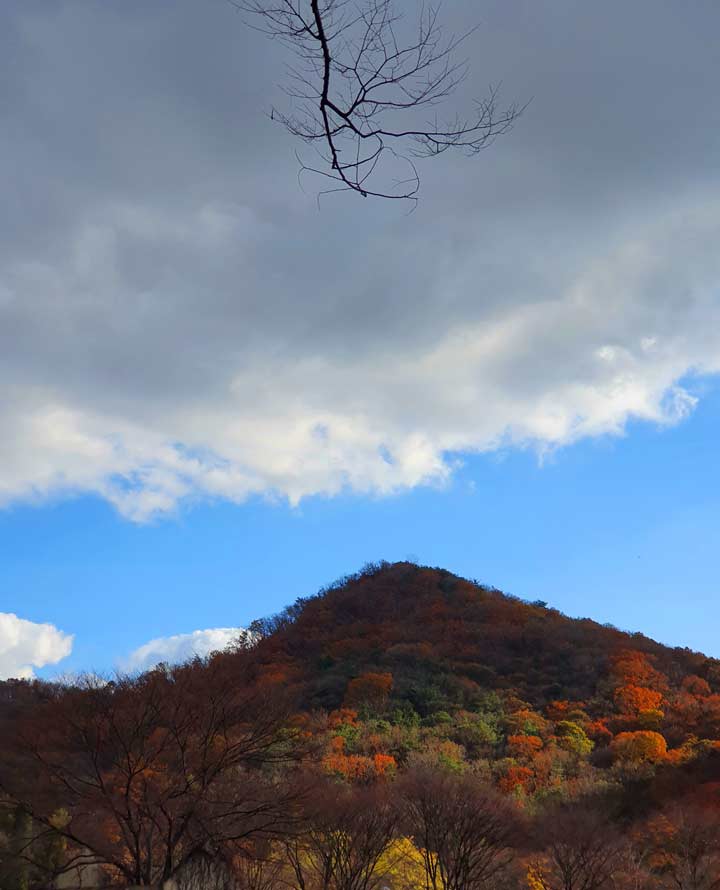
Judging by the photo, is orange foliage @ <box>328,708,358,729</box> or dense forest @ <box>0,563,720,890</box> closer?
dense forest @ <box>0,563,720,890</box>

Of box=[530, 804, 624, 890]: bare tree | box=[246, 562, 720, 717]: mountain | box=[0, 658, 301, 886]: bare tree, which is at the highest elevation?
box=[246, 562, 720, 717]: mountain

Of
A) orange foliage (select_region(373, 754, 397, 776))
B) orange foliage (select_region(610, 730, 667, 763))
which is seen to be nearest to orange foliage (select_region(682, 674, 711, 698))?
orange foliage (select_region(610, 730, 667, 763))

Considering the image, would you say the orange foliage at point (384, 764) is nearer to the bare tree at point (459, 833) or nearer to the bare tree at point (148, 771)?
the bare tree at point (459, 833)

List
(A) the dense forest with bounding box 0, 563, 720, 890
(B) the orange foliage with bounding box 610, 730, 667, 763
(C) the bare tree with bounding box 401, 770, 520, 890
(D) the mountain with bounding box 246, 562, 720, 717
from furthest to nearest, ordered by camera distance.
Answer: (D) the mountain with bounding box 246, 562, 720, 717 → (B) the orange foliage with bounding box 610, 730, 667, 763 → (C) the bare tree with bounding box 401, 770, 520, 890 → (A) the dense forest with bounding box 0, 563, 720, 890

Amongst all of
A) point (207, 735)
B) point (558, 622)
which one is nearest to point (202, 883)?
point (207, 735)

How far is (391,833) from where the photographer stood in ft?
99.7

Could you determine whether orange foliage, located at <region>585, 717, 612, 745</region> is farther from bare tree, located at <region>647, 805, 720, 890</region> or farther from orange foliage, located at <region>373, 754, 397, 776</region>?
bare tree, located at <region>647, 805, 720, 890</region>

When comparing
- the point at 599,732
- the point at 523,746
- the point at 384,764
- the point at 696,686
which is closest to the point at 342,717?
the point at 523,746

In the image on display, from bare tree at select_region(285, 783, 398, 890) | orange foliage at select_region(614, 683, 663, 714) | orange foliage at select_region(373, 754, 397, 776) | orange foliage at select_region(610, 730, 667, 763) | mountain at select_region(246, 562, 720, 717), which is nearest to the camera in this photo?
bare tree at select_region(285, 783, 398, 890)

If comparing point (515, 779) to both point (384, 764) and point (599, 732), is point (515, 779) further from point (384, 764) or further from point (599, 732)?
point (599, 732)

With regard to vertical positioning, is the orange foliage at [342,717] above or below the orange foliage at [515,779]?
above

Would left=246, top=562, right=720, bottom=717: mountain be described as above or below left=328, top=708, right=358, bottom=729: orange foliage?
above

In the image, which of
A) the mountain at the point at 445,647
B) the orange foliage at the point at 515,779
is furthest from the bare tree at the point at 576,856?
the mountain at the point at 445,647

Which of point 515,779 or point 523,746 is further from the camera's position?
point 523,746
